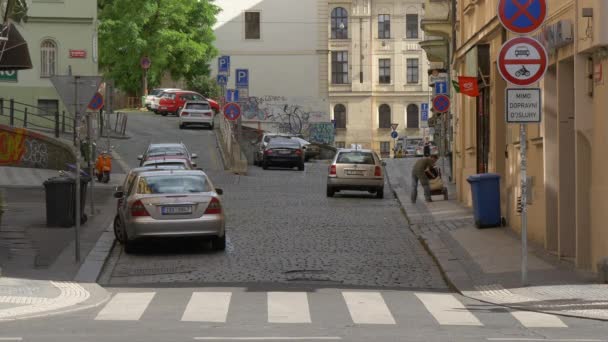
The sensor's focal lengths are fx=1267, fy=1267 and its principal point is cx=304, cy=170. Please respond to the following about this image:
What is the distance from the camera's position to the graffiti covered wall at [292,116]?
9300 cm

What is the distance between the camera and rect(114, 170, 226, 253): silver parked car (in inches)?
816

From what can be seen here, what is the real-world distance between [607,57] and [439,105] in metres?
20.2

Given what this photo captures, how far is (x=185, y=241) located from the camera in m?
22.1

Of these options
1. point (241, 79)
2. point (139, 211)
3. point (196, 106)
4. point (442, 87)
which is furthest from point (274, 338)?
point (196, 106)

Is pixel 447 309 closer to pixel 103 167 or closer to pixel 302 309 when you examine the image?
pixel 302 309

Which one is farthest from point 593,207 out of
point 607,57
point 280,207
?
point 280,207

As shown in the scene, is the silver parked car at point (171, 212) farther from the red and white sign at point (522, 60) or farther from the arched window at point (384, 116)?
the arched window at point (384, 116)

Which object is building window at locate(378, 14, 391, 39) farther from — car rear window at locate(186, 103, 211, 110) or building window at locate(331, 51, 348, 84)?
car rear window at locate(186, 103, 211, 110)

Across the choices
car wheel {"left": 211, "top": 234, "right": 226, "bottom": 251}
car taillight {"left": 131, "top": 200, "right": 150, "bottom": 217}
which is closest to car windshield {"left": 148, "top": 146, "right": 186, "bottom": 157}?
car wheel {"left": 211, "top": 234, "right": 226, "bottom": 251}

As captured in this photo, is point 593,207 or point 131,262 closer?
point 593,207

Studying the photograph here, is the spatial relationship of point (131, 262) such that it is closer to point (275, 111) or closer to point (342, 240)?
point (342, 240)

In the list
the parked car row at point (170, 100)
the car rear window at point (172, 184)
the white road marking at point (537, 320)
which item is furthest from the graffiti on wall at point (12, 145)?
the white road marking at point (537, 320)

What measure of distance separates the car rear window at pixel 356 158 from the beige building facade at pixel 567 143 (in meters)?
10.3

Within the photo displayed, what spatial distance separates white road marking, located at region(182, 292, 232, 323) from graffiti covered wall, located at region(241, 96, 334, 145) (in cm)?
7689
